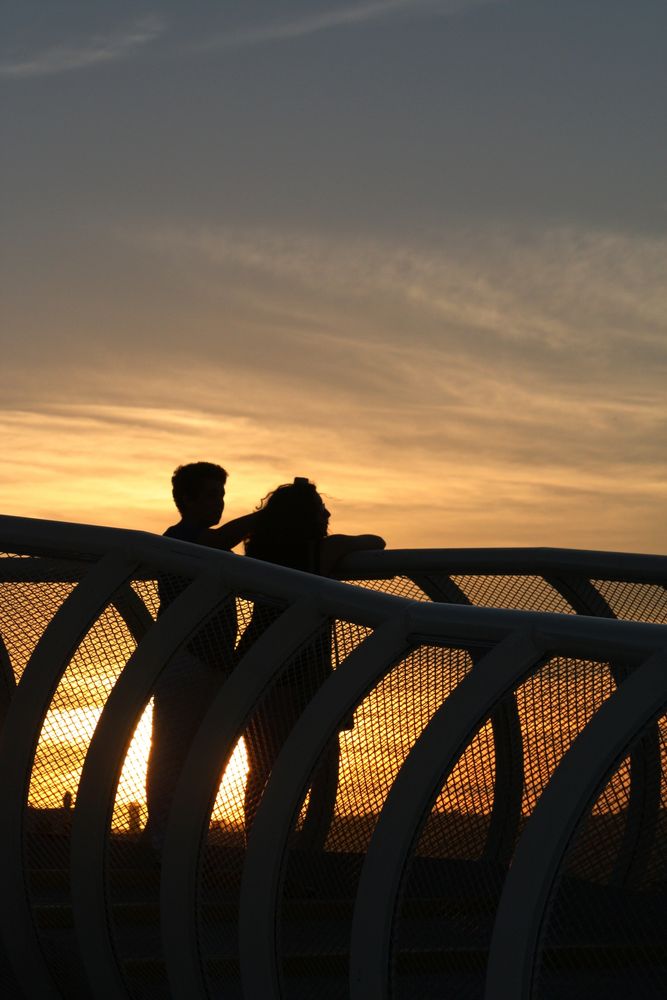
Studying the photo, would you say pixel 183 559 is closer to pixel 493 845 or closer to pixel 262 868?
pixel 262 868

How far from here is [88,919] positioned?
192 inches

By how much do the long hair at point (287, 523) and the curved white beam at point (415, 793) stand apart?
2445mm

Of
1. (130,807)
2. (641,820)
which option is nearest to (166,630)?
(130,807)

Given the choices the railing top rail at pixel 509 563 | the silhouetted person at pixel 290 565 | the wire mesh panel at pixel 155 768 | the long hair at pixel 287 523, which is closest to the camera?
the silhouetted person at pixel 290 565

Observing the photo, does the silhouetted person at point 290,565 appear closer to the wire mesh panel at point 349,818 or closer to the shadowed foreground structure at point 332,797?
the shadowed foreground structure at point 332,797

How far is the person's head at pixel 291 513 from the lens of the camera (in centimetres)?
618

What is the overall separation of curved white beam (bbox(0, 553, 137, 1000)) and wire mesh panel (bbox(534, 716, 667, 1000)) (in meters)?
2.05

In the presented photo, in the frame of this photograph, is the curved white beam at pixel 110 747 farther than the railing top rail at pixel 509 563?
No

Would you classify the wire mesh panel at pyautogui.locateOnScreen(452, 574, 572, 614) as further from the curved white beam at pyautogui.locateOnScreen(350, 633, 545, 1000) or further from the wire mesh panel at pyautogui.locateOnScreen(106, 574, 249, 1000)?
the curved white beam at pyautogui.locateOnScreen(350, 633, 545, 1000)

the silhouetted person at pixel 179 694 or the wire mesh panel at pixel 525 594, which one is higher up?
the wire mesh panel at pixel 525 594

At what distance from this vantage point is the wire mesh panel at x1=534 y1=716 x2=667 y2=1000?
3570 mm

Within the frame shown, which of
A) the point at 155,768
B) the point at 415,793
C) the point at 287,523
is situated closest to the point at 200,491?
the point at 287,523

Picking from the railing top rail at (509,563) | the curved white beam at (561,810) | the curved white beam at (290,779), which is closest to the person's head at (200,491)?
the railing top rail at (509,563)

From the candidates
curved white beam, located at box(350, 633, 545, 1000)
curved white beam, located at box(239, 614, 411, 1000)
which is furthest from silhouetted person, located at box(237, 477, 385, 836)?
curved white beam, located at box(350, 633, 545, 1000)
